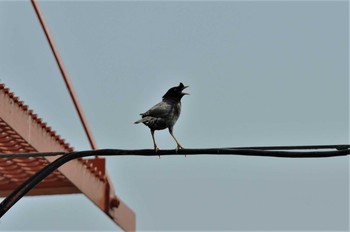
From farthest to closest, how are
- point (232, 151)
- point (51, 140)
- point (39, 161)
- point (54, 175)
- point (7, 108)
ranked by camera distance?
point (54, 175)
point (39, 161)
point (51, 140)
point (7, 108)
point (232, 151)

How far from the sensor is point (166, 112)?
1669 centimetres

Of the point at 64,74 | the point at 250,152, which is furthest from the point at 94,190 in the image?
the point at 250,152

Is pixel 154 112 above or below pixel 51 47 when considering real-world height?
below

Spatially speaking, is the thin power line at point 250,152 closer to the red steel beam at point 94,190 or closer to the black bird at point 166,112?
the black bird at point 166,112

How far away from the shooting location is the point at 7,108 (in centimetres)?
2206

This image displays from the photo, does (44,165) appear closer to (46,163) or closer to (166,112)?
(46,163)

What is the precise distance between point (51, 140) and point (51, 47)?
422cm

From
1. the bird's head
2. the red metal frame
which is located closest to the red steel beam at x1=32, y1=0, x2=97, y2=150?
the red metal frame

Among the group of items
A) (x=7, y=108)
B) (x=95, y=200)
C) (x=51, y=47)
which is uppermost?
(x=51, y=47)

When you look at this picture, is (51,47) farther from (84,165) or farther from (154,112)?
(154,112)

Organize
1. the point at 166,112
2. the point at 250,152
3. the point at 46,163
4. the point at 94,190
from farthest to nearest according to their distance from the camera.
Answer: the point at 94,190 → the point at 46,163 → the point at 166,112 → the point at 250,152

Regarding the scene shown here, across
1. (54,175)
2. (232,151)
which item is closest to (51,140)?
(54,175)

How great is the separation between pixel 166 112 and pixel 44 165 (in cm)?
1113

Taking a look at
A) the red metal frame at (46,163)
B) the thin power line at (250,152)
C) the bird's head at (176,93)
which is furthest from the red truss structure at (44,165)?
the thin power line at (250,152)
